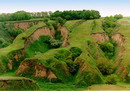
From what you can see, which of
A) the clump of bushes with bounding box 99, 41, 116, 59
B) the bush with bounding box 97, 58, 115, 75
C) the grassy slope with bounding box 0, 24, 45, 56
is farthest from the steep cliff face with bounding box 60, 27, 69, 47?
the bush with bounding box 97, 58, 115, 75

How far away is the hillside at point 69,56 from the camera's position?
194ft

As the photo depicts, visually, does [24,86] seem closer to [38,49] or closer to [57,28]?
[38,49]

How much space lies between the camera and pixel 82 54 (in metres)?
67.1

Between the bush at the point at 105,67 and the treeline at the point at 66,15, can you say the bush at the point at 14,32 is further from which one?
the bush at the point at 105,67

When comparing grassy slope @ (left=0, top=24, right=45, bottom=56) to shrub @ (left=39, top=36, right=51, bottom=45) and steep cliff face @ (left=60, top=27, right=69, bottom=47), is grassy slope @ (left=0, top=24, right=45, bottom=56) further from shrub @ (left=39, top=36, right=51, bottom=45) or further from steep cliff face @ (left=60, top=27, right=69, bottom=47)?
steep cliff face @ (left=60, top=27, right=69, bottom=47)

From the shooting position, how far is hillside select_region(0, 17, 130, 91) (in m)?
59.0

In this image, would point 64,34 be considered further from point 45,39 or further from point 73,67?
point 73,67

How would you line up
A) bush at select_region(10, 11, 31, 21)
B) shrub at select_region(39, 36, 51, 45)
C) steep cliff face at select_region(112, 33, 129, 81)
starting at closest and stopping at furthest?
steep cliff face at select_region(112, 33, 129, 81) < shrub at select_region(39, 36, 51, 45) < bush at select_region(10, 11, 31, 21)

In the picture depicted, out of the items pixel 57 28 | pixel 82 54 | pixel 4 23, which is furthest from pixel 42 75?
pixel 4 23

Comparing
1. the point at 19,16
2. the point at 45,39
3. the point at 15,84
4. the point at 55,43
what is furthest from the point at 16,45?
the point at 19,16

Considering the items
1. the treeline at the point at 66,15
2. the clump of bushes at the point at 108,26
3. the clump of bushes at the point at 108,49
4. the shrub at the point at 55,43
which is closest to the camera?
the clump of bushes at the point at 108,49

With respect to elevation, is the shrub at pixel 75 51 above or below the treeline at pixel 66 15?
below

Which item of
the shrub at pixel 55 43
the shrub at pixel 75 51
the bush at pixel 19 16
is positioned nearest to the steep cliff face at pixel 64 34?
the shrub at pixel 55 43

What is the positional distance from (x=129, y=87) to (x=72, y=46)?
22235mm
